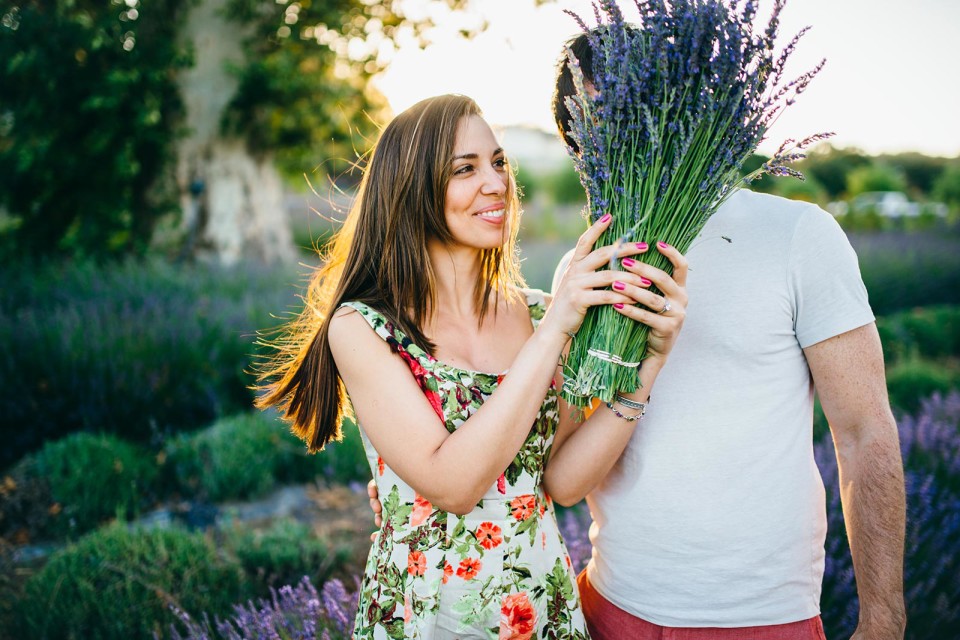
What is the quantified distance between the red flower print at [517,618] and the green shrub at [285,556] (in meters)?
1.66

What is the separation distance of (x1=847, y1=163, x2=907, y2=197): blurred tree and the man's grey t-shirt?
94.5ft

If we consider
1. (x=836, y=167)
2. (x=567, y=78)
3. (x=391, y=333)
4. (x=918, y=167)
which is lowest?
(x=391, y=333)

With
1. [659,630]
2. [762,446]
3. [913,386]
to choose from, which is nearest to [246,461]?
[659,630]

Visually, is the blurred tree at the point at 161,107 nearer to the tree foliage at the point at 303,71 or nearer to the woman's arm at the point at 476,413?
the tree foliage at the point at 303,71

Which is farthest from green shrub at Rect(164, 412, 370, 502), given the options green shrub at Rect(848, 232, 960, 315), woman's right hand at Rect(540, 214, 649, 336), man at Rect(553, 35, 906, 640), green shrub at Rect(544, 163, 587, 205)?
green shrub at Rect(544, 163, 587, 205)

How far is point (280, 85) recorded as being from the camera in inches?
314

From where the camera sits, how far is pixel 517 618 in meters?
1.65

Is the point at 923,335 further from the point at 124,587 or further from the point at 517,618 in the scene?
the point at 124,587

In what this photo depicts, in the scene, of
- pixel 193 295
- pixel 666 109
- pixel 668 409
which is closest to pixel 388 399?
pixel 668 409

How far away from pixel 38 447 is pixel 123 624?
8.33 ft

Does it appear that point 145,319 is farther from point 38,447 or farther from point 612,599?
point 612,599

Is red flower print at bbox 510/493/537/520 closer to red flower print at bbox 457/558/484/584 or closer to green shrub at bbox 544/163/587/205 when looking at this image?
red flower print at bbox 457/558/484/584

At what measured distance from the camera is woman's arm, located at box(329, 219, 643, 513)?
1389 millimetres

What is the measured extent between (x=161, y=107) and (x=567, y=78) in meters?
7.75
